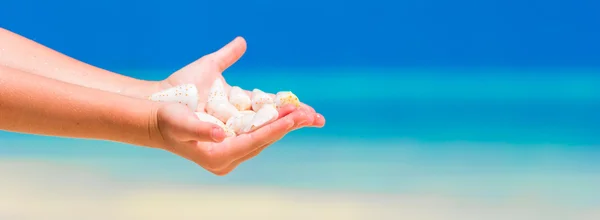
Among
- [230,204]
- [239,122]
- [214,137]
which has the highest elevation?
[230,204]

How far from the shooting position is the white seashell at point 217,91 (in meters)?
1.18

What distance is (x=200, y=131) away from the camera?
0.86 metres

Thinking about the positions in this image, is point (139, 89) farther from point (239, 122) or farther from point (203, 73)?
point (239, 122)

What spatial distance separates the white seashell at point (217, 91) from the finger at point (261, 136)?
0.22 m

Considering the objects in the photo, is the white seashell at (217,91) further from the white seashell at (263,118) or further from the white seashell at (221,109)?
the white seashell at (263,118)

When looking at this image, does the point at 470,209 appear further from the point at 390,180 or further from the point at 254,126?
the point at 254,126

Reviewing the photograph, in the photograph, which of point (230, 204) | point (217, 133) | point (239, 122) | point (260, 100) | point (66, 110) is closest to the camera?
point (217, 133)

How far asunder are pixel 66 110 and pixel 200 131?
19 centimetres

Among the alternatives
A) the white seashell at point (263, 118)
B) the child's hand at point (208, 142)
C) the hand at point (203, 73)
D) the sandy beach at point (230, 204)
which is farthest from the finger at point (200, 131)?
the sandy beach at point (230, 204)

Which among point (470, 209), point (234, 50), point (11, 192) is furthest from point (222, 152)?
point (11, 192)

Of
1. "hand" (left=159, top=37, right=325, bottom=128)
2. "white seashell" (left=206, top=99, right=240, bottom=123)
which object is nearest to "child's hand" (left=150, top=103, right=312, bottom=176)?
"white seashell" (left=206, top=99, right=240, bottom=123)

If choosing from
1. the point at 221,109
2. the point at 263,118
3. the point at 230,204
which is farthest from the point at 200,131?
Answer: the point at 230,204

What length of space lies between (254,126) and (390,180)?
1208 mm

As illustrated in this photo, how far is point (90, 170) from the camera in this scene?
7.47ft
